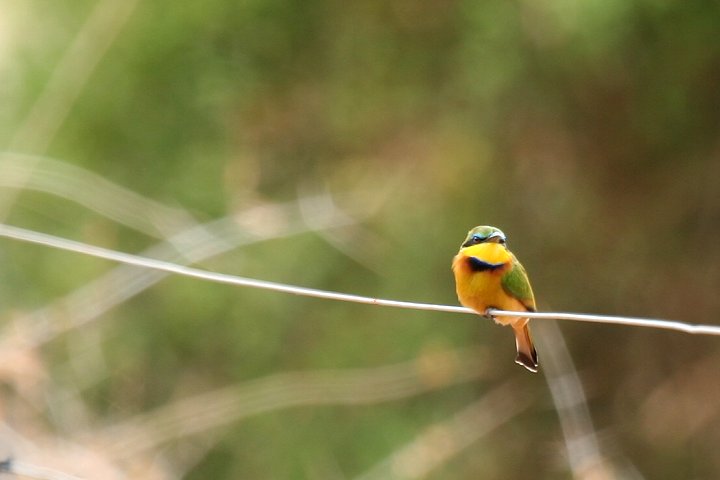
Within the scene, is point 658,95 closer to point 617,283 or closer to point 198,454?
point 617,283

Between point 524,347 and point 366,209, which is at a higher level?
point 366,209

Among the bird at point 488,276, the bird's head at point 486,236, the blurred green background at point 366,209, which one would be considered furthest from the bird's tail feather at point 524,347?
the blurred green background at point 366,209

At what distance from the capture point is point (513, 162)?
13.3 ft

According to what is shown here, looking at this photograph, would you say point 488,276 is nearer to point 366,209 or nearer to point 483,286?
point 483,286

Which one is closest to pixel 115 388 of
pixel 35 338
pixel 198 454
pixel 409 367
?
pixel 198 454

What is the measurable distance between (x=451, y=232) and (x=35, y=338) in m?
1.49

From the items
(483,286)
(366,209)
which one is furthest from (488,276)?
(366,209)

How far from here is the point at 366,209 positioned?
394 cm

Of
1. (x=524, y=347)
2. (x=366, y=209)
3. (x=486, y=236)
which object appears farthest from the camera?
(x=366, y=209)

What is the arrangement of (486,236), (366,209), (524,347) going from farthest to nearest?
(366,209) → (524,347) → (486,236)

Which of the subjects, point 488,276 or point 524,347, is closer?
point 488,276

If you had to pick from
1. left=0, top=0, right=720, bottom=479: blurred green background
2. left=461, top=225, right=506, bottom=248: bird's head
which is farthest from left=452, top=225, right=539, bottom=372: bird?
left=0, top=0, right=720, bottom=479: blurred green background

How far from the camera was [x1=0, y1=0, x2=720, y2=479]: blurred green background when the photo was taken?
3.87 metres

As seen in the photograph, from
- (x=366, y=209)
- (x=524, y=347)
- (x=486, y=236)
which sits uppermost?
(x=366, y=209)
